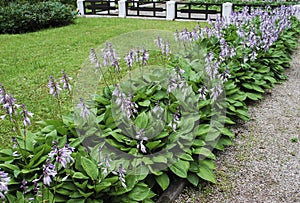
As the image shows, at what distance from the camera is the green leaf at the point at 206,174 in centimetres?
349

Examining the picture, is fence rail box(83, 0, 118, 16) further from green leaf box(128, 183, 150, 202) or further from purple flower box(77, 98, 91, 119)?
green leaf box(128, 183, 150, 202)

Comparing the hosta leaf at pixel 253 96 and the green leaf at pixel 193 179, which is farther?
the hosta leaf at pixel 253 96

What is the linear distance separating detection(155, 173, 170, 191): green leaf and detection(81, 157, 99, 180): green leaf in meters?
0.67

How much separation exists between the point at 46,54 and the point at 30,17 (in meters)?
4.34

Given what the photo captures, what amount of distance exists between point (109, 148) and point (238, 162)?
1651 mm

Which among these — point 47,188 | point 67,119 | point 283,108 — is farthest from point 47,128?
point 283,108

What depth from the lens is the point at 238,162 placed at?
13.2ft

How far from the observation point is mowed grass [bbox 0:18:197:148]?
559 cm

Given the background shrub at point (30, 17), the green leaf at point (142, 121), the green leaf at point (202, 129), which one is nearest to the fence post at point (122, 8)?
the background shrub at point (30, 17)

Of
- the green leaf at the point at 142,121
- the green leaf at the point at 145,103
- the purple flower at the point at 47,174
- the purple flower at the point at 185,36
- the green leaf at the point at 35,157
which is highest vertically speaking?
the purple flower at the point at 185,36

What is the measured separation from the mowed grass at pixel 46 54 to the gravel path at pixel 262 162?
2.61m

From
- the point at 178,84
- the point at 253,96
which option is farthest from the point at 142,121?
the point at 253,96

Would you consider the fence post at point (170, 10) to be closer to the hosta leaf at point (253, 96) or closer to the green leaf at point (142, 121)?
the hosta leaf at point (253, 96)

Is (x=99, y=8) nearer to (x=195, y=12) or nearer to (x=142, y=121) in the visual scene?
(x=195, y=12)
